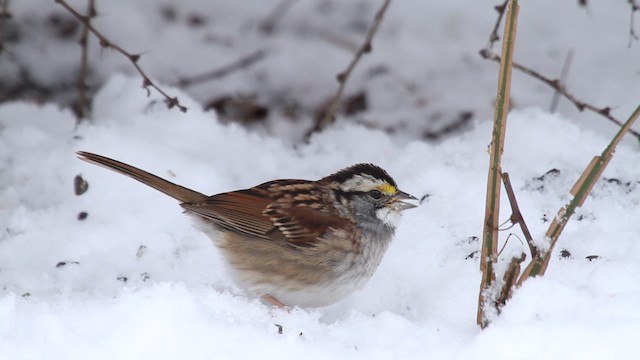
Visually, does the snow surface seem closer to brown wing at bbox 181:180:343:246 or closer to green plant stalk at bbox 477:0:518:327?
green plant stalk at bbox 477:0:518:327

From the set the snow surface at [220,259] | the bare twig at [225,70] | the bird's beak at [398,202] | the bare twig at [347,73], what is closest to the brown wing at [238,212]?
the snow surface at [220,259]

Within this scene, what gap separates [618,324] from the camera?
3158 mm

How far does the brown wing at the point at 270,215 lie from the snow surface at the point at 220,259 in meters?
0.33

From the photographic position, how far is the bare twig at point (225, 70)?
21.9ft

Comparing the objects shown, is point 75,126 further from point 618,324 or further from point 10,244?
point 618,324

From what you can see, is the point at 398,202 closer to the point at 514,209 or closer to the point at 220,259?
the point at 220,259

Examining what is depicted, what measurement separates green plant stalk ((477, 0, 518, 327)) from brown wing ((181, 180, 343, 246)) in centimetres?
103

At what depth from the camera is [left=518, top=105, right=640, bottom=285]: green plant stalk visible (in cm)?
317

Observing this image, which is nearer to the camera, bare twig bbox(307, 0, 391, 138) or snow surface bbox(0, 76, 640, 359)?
snow surface bbox(0, 76, 640, 359)

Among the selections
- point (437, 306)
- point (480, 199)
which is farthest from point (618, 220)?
point (437, 306)

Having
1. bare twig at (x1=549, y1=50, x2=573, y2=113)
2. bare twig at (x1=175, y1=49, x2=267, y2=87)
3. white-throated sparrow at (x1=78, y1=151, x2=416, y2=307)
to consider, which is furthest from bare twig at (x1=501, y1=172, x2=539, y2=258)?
bare twig at (x1=175, y1=49, x2=267, y2=87)

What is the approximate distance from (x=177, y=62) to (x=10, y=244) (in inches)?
102

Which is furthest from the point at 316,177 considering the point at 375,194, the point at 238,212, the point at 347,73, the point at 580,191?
the point at 580,191

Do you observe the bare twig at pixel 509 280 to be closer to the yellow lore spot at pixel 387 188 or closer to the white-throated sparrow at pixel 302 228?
the white-throated sparrow at pixel 302 228
